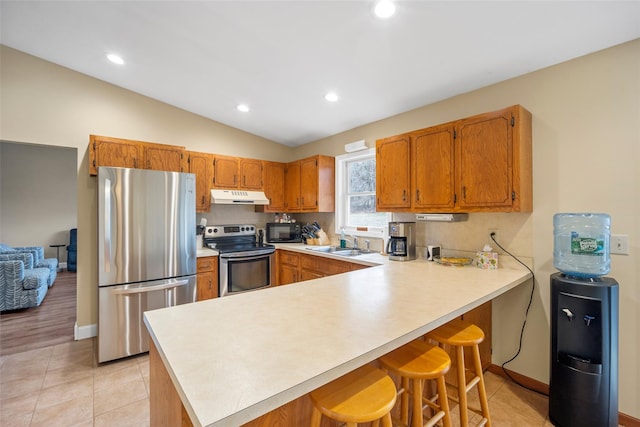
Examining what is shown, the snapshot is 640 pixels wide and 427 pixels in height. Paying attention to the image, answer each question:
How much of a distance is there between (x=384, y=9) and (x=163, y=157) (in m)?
2.79

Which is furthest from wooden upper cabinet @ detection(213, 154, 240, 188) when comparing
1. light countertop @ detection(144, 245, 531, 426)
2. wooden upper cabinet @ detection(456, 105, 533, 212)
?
wooden upper cabinet @ detection(456, 105, 533, 212)

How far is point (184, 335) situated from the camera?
1087 millimetres

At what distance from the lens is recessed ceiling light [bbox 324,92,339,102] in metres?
2.90

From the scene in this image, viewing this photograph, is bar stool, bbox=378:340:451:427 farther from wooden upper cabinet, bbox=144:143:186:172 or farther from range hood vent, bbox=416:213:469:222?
wooden upper cabinet, bbox=144:143:186:172

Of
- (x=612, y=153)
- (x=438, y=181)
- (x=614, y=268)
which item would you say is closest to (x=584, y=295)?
(x=614, y=268)

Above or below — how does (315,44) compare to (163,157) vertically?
above

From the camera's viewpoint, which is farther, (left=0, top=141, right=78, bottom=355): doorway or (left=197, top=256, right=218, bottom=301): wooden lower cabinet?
(left=0, top=141, right=78, bottom=355): doorway

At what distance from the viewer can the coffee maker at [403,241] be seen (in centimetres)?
273

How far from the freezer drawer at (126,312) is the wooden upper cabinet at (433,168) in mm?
2635

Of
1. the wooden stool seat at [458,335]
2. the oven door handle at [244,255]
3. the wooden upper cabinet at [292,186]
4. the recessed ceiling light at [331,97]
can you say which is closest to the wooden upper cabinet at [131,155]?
the oven door handle at [244,255]

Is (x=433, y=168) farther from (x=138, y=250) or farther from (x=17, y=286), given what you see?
(x=17, y=286)

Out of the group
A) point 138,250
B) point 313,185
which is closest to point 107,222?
point 138,250

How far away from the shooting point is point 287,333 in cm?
109

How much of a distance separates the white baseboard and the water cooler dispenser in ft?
14.2
